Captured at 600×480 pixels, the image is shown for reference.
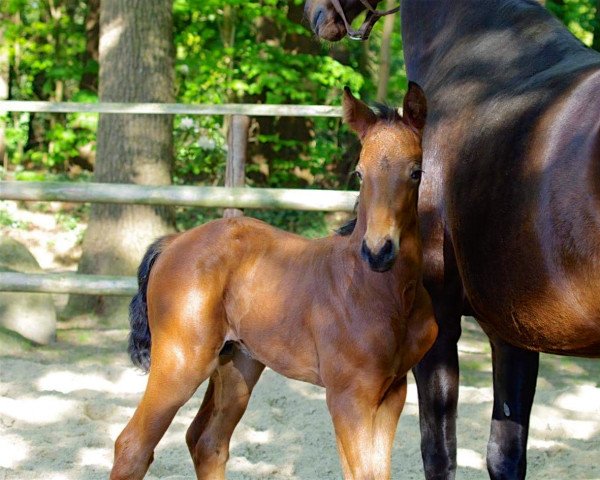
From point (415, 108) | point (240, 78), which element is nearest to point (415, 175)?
point (415, 108)

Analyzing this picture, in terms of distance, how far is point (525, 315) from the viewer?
2.64m

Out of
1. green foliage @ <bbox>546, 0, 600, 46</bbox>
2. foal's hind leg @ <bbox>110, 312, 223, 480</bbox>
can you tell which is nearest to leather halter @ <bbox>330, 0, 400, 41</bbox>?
foal's hind leg @ <bbox>110, 312, 223, 480</bbox>

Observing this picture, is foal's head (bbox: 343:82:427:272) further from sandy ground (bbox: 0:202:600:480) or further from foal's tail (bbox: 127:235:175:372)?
sandy ground (bbox: 0:202:600:480)

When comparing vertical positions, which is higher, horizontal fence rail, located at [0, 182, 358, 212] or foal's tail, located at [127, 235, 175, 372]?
foal's tail, located at [127, 235, 175, 372]

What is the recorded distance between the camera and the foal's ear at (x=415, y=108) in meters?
2.65

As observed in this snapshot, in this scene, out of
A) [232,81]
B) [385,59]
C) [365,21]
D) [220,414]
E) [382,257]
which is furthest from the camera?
[232,81]

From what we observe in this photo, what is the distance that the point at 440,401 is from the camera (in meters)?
3.23

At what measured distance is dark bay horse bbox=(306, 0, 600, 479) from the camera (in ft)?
7.95

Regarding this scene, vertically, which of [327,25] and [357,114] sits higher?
[327,25]

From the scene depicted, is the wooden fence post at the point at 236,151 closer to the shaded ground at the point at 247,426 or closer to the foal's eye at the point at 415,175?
the shaded ground at the point at 247,426

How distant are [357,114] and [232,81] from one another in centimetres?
804

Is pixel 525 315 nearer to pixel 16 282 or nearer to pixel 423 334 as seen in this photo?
pixel 423 334

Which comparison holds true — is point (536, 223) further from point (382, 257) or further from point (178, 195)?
point (178, 195)

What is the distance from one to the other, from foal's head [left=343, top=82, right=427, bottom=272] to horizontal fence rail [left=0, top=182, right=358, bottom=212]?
294 centimetres
